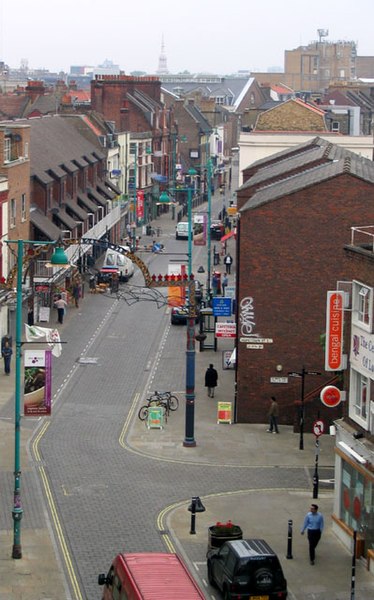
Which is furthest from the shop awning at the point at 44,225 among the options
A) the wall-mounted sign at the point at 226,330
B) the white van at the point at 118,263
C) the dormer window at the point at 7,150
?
the wall-mounted sign at the point at 226,330

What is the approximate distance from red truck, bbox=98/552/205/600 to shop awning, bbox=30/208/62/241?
150 feet

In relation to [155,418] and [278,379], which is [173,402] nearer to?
[155,418]

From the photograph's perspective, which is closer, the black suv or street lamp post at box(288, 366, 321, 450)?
the black suv

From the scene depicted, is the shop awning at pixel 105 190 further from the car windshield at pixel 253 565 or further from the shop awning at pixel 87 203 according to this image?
the car windshield at pixel 253 565

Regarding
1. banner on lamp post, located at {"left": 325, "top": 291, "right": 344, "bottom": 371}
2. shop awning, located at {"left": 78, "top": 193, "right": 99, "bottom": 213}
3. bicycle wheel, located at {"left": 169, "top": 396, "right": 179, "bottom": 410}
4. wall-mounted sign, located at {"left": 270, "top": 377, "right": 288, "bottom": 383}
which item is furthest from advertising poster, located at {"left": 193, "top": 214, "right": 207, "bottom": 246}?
banner on lamp post, located at {"left": 325, "top": 291, "right": 344, "bottom": 371}

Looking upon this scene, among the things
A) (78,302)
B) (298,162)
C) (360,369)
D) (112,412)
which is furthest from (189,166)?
(360,369)

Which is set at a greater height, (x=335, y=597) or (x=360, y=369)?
(x=360, y=369)

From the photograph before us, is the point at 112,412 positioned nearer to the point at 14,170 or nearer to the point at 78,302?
the point at 14,170

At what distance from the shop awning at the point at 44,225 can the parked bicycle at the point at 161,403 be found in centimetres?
2298

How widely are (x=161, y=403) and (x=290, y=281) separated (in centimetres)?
680

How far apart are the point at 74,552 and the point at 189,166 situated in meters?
127

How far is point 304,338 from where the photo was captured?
50219 millimetres

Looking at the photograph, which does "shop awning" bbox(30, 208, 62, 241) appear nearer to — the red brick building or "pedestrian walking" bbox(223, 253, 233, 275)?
"pedestrian walking" bbox(223, 253, 233, 275)

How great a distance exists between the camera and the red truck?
27250 mm
